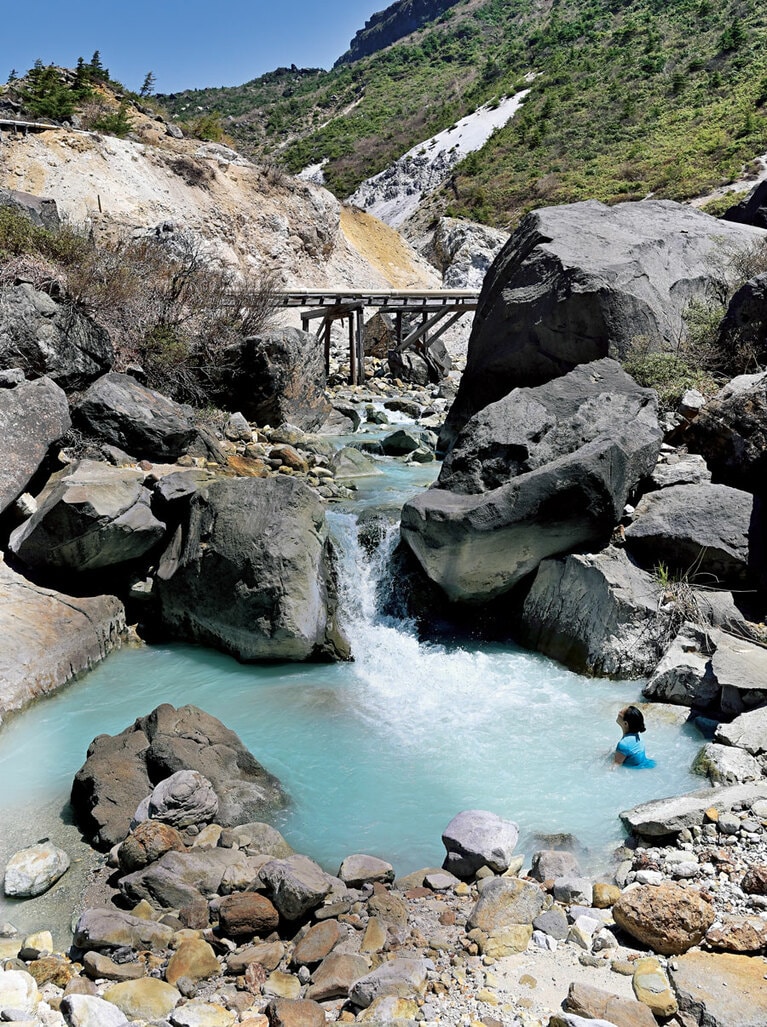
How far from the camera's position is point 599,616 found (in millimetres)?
8141

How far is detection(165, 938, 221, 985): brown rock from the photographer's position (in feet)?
13.6

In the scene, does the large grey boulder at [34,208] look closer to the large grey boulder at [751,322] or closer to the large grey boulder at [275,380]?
the large grey boulder at [275,380]

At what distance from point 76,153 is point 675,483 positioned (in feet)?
91.1

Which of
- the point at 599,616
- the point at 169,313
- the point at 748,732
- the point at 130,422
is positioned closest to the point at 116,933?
the point at 748,732

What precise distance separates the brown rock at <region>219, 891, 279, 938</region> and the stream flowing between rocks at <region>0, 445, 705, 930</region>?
878 millimetres

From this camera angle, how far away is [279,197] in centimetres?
3438

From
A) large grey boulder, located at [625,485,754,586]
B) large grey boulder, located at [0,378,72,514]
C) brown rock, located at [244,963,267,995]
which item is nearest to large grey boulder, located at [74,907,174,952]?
brown rock, located at [244,963,267,995]

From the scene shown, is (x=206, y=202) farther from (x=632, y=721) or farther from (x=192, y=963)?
(x=192, y=963)

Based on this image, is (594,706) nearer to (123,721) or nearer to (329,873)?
(329,873)

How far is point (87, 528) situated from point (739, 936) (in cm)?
720

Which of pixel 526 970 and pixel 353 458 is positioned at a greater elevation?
pixel 353 458

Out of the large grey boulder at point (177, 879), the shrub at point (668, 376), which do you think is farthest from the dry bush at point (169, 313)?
the large grey boulder at point (177, 879)

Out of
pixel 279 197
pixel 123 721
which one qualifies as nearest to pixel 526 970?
pixel 123 721

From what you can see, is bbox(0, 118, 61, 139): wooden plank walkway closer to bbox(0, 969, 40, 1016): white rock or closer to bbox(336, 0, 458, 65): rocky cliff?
bbox(0, 969, 40, 1016): white rock
